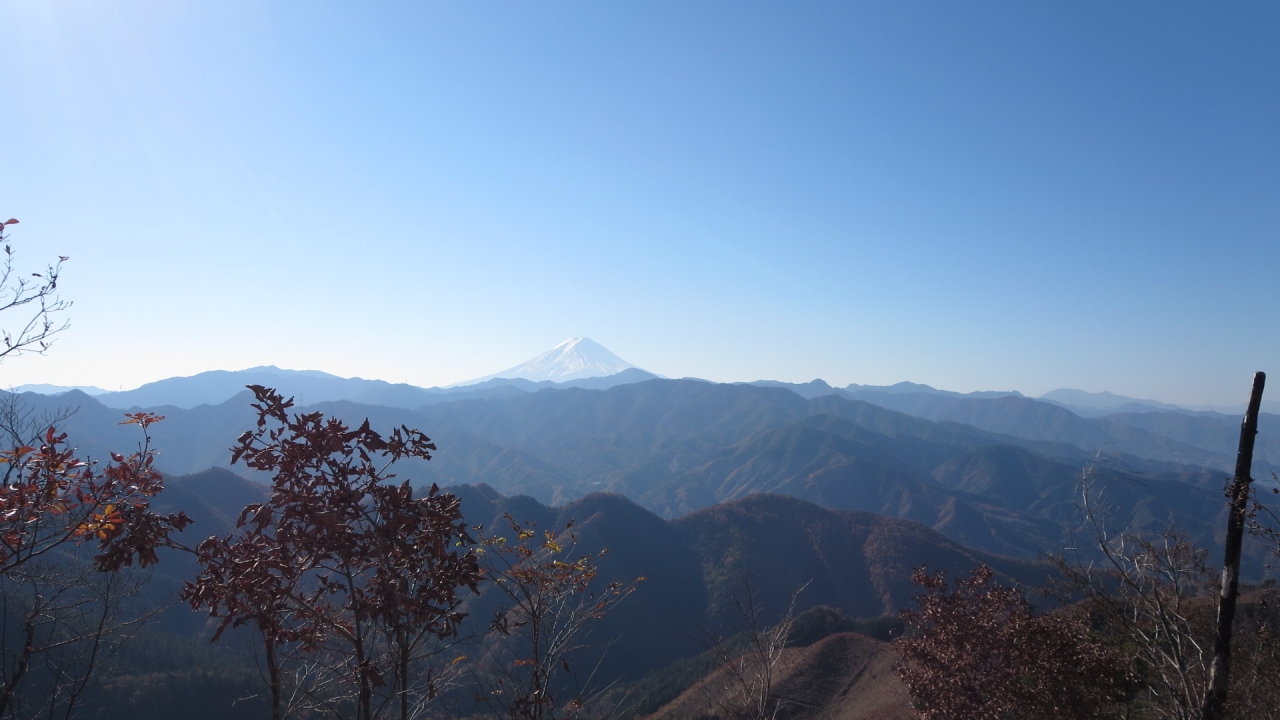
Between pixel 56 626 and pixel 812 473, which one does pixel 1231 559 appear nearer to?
pixel 56 626

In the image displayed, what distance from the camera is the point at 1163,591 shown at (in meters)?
7.90

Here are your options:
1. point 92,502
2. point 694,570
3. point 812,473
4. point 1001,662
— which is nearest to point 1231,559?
point 1001,662

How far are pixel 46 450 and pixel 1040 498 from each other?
17723 centimetres

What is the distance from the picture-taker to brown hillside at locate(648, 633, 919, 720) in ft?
106

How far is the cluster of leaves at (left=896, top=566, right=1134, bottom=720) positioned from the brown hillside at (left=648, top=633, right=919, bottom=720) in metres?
22.6

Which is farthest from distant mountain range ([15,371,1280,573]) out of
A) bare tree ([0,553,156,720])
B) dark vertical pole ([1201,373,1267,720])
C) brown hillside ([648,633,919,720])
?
dark vertical pole ([1201,373,1267,720])

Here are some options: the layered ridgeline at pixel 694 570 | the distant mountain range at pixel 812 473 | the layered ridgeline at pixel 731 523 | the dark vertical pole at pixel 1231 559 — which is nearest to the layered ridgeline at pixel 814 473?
the distant mountain range at pixel 812 473

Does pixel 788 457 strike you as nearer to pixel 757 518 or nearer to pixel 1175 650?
pixel 757 518

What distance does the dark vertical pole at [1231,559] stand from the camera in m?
5.70

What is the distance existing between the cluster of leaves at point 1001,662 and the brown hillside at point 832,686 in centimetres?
2259

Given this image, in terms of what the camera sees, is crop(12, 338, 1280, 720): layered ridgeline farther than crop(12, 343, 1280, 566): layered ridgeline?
No

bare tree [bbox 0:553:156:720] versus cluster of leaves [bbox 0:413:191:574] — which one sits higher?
cluster of leaves [bbox 0:413:191:574]

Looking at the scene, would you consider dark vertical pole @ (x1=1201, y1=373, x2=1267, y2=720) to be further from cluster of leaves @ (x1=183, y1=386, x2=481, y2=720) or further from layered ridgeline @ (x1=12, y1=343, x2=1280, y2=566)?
layered ridgeline @ (x1=12, y1=343, x2=1280, y2=566)

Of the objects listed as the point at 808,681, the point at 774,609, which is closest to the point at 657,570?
the point at 774,609
